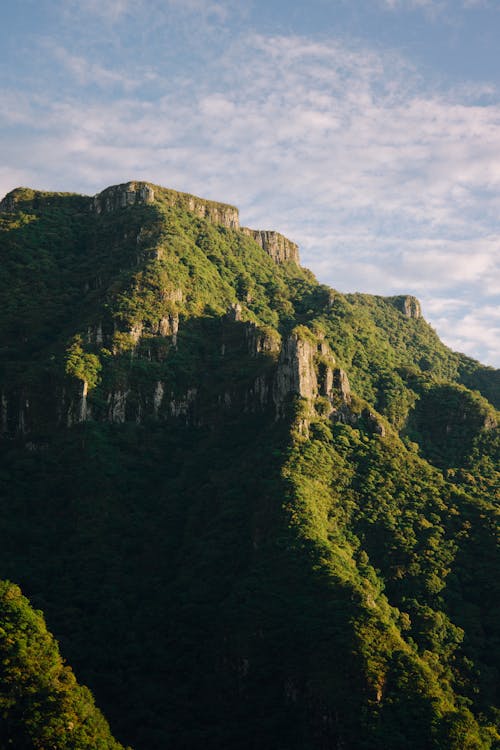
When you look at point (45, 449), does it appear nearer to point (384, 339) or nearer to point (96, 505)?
point (96, 505)

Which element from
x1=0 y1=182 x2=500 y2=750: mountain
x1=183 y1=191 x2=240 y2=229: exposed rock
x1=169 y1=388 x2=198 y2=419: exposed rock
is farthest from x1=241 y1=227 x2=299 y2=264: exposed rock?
x1=169 y1=388 x2=198 y2=419: exposed rock

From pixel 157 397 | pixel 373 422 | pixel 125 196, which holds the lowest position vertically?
pixel 373 422

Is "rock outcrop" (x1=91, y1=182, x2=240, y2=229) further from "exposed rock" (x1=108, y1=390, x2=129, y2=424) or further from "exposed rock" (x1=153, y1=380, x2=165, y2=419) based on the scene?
"exposed rock" (x1=108, y1=390, x2=129, y2=424)

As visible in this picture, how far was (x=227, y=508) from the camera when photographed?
10988cm

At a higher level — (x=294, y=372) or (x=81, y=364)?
(x=294, y=372)

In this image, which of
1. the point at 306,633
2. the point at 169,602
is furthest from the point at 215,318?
the point at 306,633

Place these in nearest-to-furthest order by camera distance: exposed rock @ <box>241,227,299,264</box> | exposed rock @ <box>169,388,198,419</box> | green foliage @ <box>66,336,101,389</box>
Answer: green foliage @ <box>66,336,101,389</box>
exposed rock @ <box>169,388,198,419</box>
exposed rock @ <box>241,227,299,264</box>

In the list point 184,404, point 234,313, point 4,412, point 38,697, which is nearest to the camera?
point 38,697

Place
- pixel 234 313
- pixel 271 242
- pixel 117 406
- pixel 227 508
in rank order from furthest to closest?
1. pixel 271 242
2. pixel 234 313
3. pixel 117 406
4. pixel 227 508

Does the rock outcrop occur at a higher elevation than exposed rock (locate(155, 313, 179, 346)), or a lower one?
higher

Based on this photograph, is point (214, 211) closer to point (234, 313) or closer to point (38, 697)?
point (234, 313)

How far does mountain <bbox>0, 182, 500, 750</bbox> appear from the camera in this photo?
3356 inches

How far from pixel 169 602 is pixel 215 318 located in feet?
197

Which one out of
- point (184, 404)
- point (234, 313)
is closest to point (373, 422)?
point (184, 404)
